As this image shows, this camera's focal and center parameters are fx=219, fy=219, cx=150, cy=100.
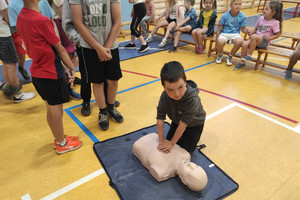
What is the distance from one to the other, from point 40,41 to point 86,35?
21.0 inches

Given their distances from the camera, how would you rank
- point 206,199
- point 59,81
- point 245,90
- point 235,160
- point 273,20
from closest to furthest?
1. point 206,199
2. point 59,81
3. point 235,160
4. point 245,90
5. point 273,20

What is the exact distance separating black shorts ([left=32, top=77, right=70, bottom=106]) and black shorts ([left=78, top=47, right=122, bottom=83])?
17.1 inches

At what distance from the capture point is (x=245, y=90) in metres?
3.55

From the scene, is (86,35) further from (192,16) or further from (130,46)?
(192,16)

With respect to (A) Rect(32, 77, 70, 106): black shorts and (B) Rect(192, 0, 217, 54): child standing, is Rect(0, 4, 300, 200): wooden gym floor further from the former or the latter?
(B) Rect(192, 0, 217, 54): child standing

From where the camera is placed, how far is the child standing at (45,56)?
1645 mm

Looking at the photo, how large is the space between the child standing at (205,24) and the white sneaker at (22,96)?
3635 mm

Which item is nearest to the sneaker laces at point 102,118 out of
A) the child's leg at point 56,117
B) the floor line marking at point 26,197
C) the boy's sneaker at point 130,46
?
the child's leg at point 56,117

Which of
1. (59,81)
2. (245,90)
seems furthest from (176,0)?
(59,81)

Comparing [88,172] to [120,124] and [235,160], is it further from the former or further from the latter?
[235,160]

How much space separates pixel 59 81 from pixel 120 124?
103 centimetres

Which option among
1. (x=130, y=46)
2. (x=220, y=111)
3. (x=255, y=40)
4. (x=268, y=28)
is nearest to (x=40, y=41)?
(x=220, y=111)

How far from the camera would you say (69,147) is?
2.29 metres

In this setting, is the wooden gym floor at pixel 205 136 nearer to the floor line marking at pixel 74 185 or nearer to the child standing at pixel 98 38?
the floor line marking at pixel 74 185
